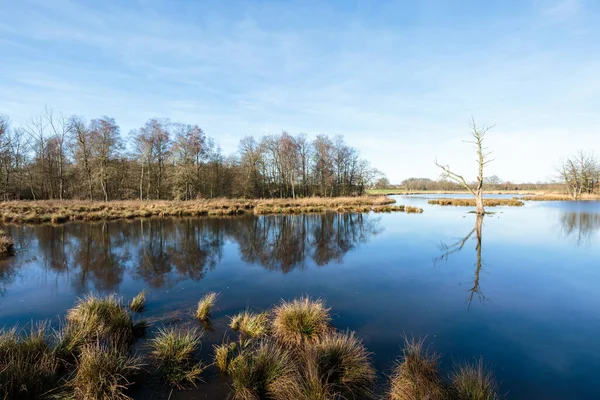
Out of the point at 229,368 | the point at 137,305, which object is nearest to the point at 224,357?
the point at 229,368

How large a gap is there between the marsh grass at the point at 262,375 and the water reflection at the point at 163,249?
5078mm

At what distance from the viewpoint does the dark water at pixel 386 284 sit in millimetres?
4438

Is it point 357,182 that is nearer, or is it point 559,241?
point 559,241

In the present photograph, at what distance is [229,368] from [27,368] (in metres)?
2.27

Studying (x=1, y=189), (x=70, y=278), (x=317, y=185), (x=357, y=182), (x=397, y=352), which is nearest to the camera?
(x=397, y=352)

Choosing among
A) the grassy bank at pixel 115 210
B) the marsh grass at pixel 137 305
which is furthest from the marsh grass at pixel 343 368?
the grassy bank at pixel 115 210

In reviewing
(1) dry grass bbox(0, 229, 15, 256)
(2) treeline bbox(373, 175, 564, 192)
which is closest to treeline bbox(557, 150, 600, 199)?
(2) treeline bbox(373, 175, 564, 192)

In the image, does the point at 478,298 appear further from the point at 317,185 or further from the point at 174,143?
the point at 317,185

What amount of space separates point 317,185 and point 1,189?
129 feet

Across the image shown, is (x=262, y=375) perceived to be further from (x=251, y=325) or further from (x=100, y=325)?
(x=100, y=325)

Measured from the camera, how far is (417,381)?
10.6ft

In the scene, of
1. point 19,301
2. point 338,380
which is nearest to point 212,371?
point 338,380

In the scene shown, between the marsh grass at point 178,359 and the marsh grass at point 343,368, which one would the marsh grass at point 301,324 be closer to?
the marsh grass at point 343,368

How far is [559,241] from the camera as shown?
13445 mm
